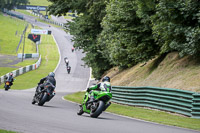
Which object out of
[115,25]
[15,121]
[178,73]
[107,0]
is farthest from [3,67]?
[15,121]

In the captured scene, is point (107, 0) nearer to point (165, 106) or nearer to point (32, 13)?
point (165, 106)

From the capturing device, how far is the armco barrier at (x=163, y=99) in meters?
15.9

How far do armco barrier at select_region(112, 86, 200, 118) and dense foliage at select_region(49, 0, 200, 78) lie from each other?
2502 millimetres

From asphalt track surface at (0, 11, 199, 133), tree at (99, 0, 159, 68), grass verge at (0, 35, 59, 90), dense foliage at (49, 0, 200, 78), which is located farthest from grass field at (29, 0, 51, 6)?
tree at (99, 0, 159, 68)

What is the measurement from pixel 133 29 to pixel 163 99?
26.5 feet

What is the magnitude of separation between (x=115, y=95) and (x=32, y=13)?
138 m

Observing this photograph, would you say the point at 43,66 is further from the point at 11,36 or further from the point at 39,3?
the point at 39,3

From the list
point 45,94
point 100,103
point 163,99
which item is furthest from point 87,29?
point 100,103

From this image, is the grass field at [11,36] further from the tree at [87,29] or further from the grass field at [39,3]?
the grass field at [39,3]

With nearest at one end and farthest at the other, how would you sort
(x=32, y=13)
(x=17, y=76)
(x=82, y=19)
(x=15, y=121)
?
(x=15, y=121) → (x=82, y=19) → (x=17, y=76) → (x=32, y=13)

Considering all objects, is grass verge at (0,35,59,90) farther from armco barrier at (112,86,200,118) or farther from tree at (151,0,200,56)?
tree at (151,0,200,56)

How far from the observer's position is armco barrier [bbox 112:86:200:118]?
15.9m

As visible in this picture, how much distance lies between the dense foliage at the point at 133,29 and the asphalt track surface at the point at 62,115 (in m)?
5.32

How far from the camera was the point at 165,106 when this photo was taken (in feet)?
59.2
